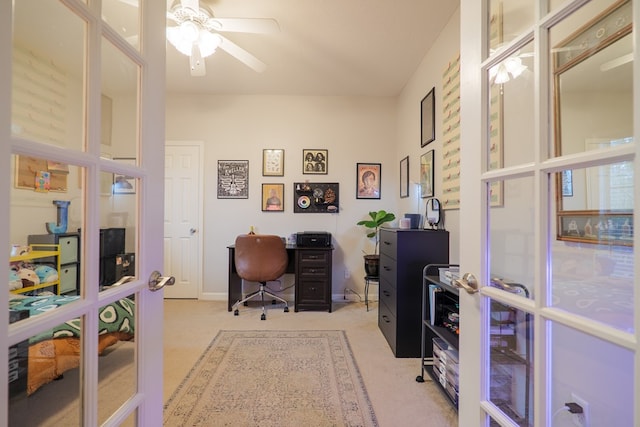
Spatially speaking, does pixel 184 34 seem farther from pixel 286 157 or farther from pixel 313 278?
pixel 313 278

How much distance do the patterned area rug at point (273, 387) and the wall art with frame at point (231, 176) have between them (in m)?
1.89

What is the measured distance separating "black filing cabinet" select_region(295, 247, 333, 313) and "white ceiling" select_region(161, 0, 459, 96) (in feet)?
6.52

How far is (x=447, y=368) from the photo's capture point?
5.33ft

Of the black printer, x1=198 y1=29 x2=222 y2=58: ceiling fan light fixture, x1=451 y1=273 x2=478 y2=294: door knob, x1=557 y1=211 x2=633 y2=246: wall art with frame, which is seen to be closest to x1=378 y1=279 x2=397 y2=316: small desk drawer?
the black printer

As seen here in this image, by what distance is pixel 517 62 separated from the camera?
0.74 m

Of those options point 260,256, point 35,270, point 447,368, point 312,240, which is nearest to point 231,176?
point 260,256

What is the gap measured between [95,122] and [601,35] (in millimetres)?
1212

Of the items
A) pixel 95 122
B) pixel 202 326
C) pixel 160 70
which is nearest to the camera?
pixel 95 122

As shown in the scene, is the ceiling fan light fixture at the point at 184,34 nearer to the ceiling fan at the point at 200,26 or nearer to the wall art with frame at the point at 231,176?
the ceiling fan at the point at 200,26

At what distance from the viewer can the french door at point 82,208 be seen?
48cm

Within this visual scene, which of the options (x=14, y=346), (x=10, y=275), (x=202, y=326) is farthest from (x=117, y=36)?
(x=202, y=326)

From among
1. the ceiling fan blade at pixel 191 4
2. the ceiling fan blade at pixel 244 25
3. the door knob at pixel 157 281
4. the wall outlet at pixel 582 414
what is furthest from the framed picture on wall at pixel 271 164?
the wall outlet at pixel 582 414

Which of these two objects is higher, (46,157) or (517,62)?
(517,62)

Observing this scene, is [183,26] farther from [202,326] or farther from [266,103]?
[202,326]
